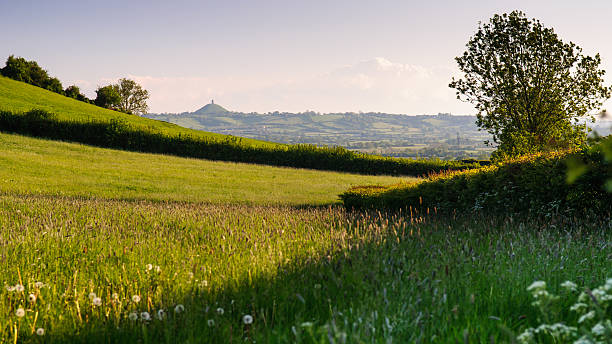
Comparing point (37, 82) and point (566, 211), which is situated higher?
point (37, 82)

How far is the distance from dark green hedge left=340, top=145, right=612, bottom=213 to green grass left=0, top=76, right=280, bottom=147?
2327 centimetres

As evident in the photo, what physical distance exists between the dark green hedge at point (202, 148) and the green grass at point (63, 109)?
0.70m

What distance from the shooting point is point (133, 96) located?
8031 cm

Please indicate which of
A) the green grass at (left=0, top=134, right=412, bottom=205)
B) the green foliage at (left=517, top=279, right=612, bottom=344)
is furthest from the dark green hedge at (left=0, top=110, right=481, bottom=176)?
the green foliage at (left=517, top=279, right=612, bottom=344)

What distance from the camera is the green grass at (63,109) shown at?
31.2 m

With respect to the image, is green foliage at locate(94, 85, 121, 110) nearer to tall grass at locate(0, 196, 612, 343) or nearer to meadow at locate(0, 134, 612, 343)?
meadow at locate(0, 134, 612, 343)

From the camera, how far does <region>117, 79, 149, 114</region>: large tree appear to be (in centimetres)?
7848

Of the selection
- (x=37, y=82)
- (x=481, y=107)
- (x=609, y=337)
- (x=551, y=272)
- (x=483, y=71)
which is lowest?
(x=551, y=272)

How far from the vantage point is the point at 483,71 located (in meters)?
15.6

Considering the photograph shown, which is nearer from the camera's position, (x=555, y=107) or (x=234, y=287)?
(x=234, y=287)

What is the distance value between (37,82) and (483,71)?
5994cm

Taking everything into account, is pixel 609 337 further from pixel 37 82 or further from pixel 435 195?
pixel 37 82

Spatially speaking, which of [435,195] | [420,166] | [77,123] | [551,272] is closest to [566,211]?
[435,195]

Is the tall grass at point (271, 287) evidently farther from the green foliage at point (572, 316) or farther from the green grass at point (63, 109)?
the green grass at point (63, 109)
